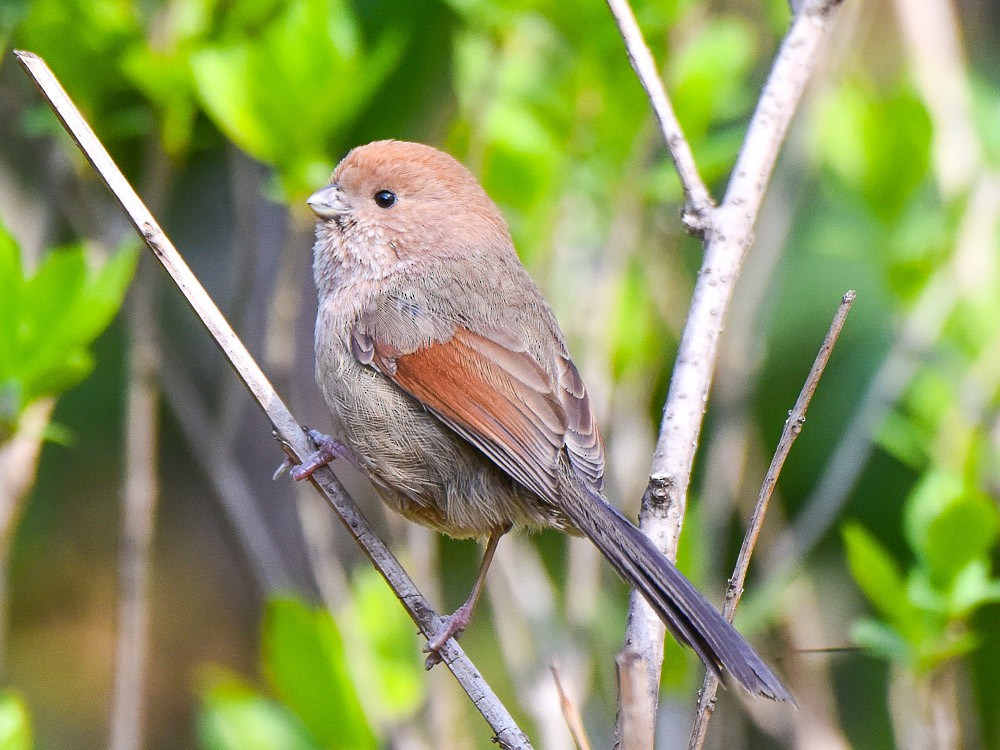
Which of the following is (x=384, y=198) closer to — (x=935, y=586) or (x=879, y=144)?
(x=879, y=144)

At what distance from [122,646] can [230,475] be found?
1.84 ft

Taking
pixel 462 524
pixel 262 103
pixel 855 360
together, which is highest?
pixel 262 103

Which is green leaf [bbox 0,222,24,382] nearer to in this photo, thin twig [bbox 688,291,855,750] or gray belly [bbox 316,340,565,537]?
gray belly [bbox 316,340,565,537]

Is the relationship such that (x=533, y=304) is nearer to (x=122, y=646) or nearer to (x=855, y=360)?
(x=122, y=646)

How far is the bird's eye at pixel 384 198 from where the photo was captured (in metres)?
3.45

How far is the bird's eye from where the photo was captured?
3447mm

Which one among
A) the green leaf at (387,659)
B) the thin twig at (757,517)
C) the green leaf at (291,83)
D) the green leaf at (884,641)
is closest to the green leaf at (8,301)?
the green leaf at (291,83)

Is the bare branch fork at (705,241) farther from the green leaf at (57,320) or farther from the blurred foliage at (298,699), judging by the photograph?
the green leaf at (57,320)

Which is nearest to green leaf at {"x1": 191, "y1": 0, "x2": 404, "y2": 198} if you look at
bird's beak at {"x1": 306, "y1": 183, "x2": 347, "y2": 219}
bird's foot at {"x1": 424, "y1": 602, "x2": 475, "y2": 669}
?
bird's beak at {"x1": 306, "y1": 183, "x2": 347, "y2": 219}

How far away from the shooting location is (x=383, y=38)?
400 cm

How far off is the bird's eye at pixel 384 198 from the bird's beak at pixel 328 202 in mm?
100

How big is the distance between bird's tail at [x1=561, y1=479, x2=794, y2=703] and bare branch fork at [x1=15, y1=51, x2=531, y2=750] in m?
0.37

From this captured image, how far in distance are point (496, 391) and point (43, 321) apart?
1077 millimetres

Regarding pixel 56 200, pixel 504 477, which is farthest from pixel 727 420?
pixel 56 200
